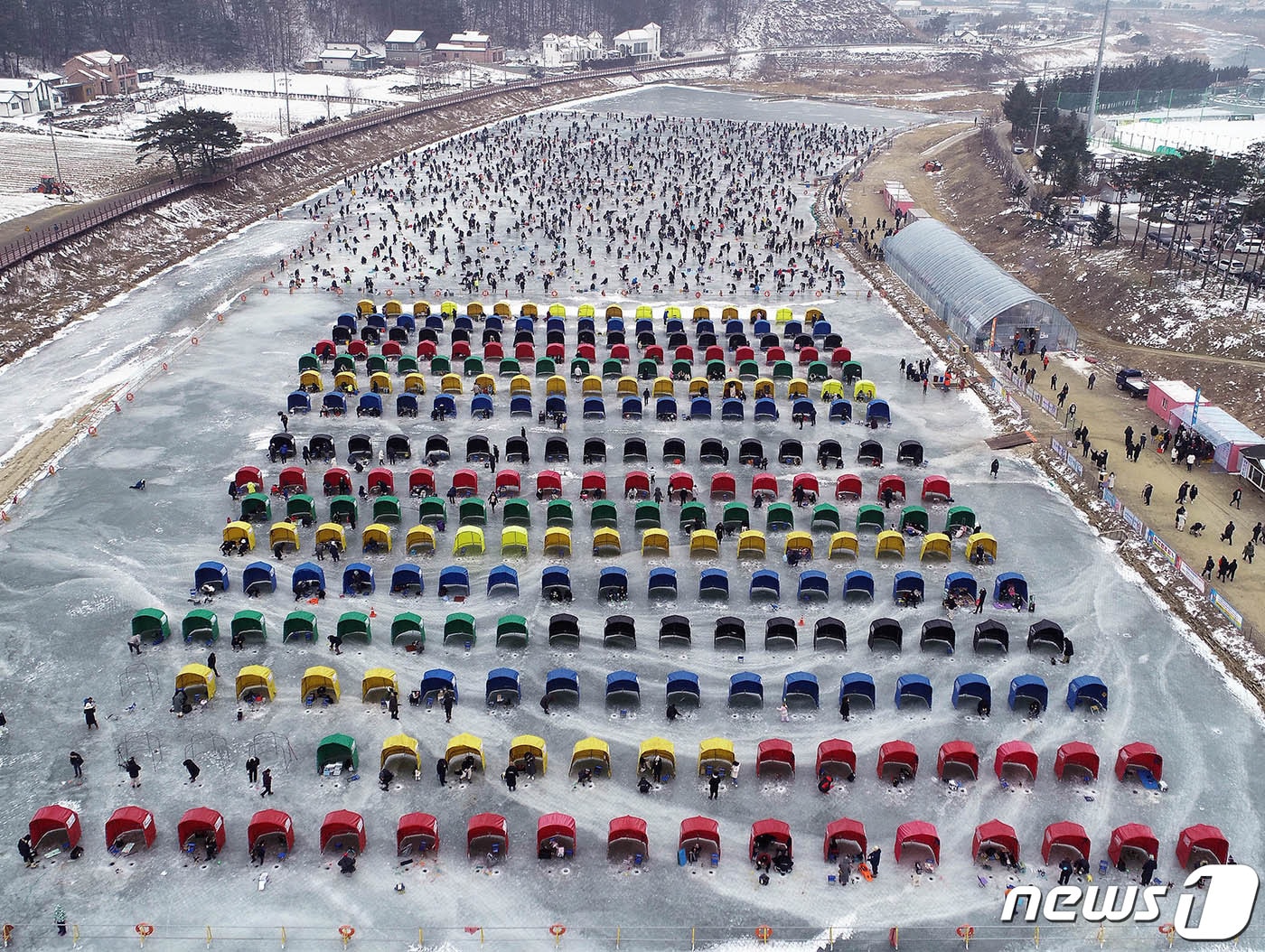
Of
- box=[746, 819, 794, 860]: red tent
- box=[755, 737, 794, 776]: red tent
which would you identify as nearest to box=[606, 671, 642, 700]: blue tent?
box=[755, 737, 794, 776]: red tent

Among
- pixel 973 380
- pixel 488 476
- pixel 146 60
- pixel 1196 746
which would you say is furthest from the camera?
pixel 146 60

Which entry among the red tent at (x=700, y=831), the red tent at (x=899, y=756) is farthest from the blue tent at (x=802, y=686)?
the red tent at (x=700, y=831)

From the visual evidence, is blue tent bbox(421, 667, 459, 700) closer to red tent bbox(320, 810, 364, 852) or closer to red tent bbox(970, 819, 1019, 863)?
red tent bbox(320, 810, 364, 852)

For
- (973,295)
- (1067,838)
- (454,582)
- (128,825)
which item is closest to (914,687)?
(1067,838)

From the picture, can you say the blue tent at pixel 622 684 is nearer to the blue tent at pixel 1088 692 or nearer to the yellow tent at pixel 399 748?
the yellow tent at pixel 399 748

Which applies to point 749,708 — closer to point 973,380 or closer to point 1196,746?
point 1196,746

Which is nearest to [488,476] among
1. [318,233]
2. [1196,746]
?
[1196,746]
